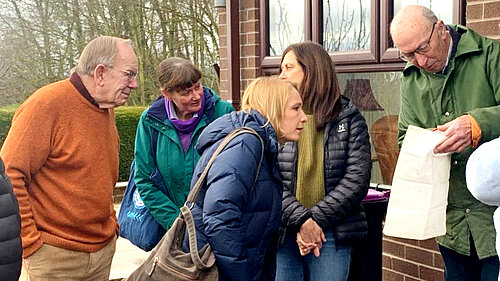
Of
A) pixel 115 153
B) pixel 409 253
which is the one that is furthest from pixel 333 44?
pixel 115 153

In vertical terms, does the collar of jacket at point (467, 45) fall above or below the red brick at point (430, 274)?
above

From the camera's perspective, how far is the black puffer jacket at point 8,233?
2697 millimetres

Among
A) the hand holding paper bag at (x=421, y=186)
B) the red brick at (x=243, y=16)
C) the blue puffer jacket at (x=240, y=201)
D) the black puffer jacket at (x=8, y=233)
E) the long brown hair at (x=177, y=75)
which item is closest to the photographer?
the black puffer jacket at (x=8, y=233)

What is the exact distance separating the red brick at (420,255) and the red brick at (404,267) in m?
0.05

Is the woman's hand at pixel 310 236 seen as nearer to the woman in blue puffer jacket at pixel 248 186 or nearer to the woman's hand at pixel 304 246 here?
the woman's hand at pixel 304 246

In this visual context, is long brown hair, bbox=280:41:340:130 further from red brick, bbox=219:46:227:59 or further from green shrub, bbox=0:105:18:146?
green shrub, bbox=0:105:18:146

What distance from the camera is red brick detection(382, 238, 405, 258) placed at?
215 inches

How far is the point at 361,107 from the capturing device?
19.1 ft

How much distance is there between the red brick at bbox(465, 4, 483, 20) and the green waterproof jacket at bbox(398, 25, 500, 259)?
3.04 ft

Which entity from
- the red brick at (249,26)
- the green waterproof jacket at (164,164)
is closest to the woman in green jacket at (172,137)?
the green waterproof jacket at (164,164)

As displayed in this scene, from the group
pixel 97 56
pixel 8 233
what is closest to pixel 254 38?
pixel 97 56

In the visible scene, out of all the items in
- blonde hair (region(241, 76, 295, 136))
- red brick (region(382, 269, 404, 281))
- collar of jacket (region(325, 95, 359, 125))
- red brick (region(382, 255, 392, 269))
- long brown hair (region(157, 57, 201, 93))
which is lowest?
red brick (region(382, 269, 404, 281))

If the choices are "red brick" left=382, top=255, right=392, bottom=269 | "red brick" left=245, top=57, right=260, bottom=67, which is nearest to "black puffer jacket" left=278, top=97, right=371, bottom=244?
"red brick" left=382, top=255, right=392, bottom=269

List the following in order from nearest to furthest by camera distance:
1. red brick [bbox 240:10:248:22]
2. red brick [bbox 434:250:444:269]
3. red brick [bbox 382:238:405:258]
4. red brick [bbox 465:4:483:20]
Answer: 1. red brick [bbox 465:4:483:20]
2. red brick [bbox 434:250:444:269]
3. red brick [bbox 382:238:405:258]
4. red brick [bbox 240:10:248:22]
